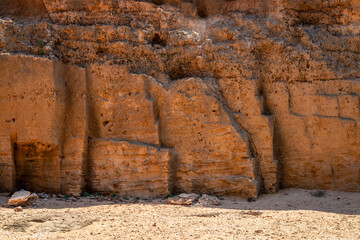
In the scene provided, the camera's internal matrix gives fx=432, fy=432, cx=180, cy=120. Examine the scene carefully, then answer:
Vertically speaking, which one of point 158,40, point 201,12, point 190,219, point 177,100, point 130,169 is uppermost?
point 201,12

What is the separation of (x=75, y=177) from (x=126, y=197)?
1.15 meters

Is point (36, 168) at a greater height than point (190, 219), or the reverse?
point (36, 168)

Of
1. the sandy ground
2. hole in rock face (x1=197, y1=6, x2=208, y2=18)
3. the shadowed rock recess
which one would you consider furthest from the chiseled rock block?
hole in rock face (x1=197, y1=6, x2=208, y2=18)

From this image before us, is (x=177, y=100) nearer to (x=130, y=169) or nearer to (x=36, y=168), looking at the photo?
(x=130, y=169)

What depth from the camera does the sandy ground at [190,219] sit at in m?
5.90

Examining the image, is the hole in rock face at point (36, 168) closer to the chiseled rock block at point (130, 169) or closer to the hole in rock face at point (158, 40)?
the chiseled rock block at point (130, 169)

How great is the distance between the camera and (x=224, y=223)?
21.4ft

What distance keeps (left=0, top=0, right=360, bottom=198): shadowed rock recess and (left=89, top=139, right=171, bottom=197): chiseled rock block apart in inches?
0.9

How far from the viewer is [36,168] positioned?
9.15m

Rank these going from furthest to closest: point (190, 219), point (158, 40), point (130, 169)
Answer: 1. point (158, 40)
2. point (130, 169)
3. point (190, 219)

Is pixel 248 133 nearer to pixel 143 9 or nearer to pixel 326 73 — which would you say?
pixel 326 73

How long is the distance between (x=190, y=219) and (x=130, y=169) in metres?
2.64

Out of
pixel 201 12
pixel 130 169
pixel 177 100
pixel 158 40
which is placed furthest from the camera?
pixel 201 12

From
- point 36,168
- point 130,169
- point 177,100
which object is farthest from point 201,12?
point 36,168
